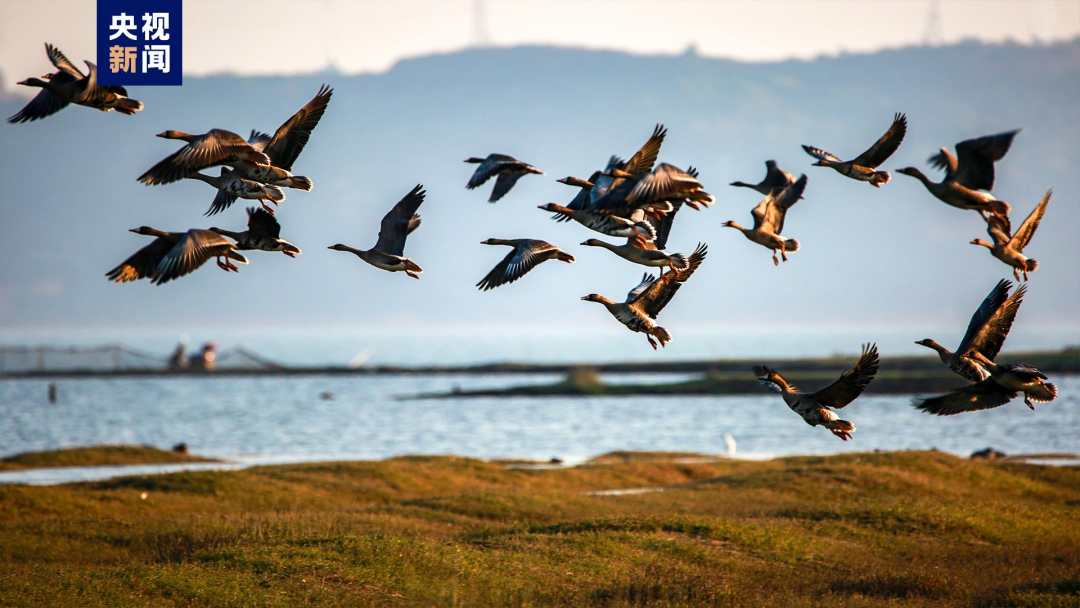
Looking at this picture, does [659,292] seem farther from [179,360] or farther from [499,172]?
[179,360]

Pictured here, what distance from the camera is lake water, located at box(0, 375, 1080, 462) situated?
82.4m

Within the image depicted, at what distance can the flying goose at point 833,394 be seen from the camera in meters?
14.0

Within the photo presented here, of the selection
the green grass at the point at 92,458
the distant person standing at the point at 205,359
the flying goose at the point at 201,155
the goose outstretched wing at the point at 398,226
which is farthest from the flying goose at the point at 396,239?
the distant person standing at the point at 205,359

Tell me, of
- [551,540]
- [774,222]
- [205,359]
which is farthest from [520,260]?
[205,359]

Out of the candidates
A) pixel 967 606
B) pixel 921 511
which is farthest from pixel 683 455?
pixel 967 606

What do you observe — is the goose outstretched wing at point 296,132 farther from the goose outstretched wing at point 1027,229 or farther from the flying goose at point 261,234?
the goose outstretched wing at point 1027,229

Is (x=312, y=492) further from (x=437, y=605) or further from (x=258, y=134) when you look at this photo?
(x=258, y=134)

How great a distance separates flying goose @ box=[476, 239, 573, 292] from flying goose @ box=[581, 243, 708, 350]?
63 centimetres

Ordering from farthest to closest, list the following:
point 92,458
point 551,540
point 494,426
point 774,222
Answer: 1. point 494,426
2. point 92,458
3. point 551,540
4. point 774,222

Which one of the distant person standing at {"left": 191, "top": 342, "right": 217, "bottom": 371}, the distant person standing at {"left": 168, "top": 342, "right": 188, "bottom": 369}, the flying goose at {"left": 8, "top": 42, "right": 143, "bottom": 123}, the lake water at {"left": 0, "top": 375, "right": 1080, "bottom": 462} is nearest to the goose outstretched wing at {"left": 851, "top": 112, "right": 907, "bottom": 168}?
the flying goose at {"left": 8, "top": 42, "right": 143, "bottom": 123}

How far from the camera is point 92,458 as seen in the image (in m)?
53.9

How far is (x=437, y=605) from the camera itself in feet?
70.5

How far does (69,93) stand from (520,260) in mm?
5410

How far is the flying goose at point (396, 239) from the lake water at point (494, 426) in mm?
48742
